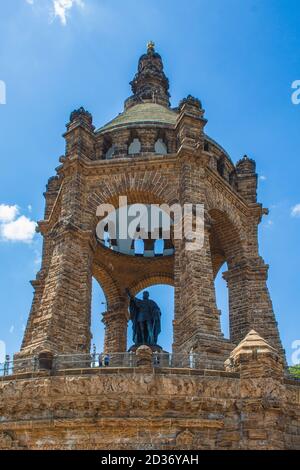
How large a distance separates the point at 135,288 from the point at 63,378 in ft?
45.0

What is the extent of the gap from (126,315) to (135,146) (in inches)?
321

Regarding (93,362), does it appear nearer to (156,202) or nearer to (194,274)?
(194,274)

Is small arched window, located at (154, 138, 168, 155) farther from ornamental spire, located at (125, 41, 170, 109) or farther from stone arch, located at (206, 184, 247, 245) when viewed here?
ornamental spire, located at (125, 41, 170, 109)

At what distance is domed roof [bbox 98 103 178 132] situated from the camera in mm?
27703

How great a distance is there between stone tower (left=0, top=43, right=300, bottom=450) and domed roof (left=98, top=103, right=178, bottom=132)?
0.13 metres

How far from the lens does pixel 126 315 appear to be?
100ft

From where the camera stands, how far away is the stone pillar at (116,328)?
29.6 m

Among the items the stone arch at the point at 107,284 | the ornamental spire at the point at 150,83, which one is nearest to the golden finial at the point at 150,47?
the ornamental spire at the point at 150,83

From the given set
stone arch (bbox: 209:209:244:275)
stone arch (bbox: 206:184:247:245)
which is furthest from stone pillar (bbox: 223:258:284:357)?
stone arch (bbox: 206:184:247:245)

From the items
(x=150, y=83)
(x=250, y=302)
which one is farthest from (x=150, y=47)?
(x=250, y=302)

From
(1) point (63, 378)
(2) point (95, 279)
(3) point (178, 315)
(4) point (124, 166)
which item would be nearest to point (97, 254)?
(2) point (95, 279)
